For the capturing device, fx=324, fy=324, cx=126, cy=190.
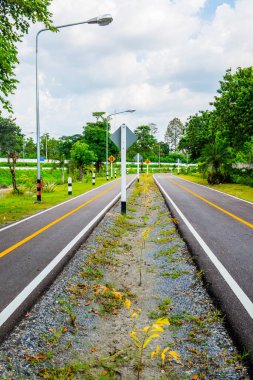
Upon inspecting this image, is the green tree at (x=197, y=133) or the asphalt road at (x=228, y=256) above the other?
the green tree at (x=197, y=133)

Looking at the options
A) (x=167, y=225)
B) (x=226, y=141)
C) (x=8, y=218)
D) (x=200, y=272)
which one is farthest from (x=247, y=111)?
(x=200, y=272)

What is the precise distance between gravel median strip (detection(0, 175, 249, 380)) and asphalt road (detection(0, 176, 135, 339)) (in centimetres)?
18

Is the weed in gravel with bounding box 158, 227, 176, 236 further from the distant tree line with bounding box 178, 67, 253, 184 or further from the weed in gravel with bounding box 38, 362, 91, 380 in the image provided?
the distant tree line with bounding box 178, 67, 253, 184

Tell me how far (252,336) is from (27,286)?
3120 millimetres

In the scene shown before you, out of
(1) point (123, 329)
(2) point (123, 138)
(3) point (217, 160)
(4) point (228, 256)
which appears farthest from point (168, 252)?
(3) point (217, 160)

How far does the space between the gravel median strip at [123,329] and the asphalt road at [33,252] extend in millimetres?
179

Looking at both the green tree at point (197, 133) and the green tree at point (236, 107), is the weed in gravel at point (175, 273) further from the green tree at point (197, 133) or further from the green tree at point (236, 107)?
the green tree at point (197, 133)

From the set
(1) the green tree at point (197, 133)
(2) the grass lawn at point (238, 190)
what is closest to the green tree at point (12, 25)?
(2) the grass lawn at point (238, 190)

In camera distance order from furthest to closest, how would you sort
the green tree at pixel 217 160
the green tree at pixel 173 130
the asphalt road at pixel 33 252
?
the green tree at pixel 173 130, the green tree at pixel 217 160, the asphalt road at pixel 33 252

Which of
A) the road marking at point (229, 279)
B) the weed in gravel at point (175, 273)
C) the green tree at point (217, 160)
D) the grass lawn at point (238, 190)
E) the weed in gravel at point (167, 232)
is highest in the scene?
the green tree at point (217, 160)

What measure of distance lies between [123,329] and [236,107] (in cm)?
2287

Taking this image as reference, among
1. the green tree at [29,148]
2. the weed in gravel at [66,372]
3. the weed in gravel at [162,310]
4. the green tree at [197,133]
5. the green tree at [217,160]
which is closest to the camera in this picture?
the weed in gravel at [66,372]

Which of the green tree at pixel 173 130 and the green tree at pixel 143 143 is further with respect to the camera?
the green tree at pixel 173 130

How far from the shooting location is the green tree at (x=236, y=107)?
23172mm
